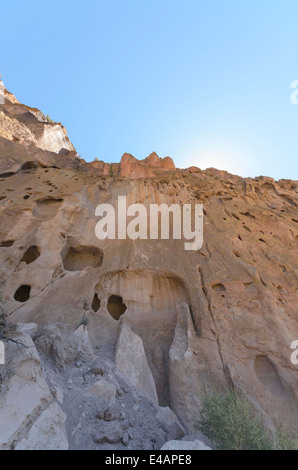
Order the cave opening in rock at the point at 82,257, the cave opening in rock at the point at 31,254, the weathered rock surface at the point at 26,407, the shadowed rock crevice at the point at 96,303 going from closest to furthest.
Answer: the weathered rock surface at the point at 26,407 → the shadowed rock crevice at the point at 96,303 → the cave opening in rock at the point at 31,254 → the cave opening in rock at the point at 82,257

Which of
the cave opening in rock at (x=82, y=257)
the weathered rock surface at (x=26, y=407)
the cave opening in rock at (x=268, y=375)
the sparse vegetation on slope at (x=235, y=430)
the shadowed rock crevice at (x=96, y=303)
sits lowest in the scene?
the cave opening in rock at (x=268, y=375)

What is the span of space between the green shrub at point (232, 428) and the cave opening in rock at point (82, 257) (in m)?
7.66

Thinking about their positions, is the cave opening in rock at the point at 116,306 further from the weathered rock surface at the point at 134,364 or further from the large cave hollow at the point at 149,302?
the weathered rock surface at the point at 134,364

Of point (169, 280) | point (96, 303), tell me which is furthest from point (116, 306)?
point (169, 280)

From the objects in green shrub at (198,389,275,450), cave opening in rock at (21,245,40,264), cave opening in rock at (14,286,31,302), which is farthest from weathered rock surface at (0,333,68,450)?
cave opening in rock at (21,245,40,264)

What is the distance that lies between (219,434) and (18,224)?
10184 mm

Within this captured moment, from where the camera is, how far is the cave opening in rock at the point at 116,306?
10.1 m

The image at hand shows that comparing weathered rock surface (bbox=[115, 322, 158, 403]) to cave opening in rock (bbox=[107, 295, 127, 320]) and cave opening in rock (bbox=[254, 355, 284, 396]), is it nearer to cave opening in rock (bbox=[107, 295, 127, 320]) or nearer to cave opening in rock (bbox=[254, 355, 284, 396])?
cave opening in rock (bbox=[107, 295, 127, 320])

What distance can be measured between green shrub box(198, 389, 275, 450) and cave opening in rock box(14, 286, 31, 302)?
744 cm

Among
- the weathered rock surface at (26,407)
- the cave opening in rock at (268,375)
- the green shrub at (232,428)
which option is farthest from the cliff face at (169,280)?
the weathered rock surface at (26,407)

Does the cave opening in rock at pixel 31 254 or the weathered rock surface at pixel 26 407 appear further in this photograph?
the cave opening in rock at pixel 31 254

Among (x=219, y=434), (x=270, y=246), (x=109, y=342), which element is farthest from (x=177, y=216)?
(x=219, y=434)

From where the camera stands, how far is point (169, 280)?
10047mm

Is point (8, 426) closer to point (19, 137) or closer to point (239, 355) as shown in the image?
point (239, 355)
